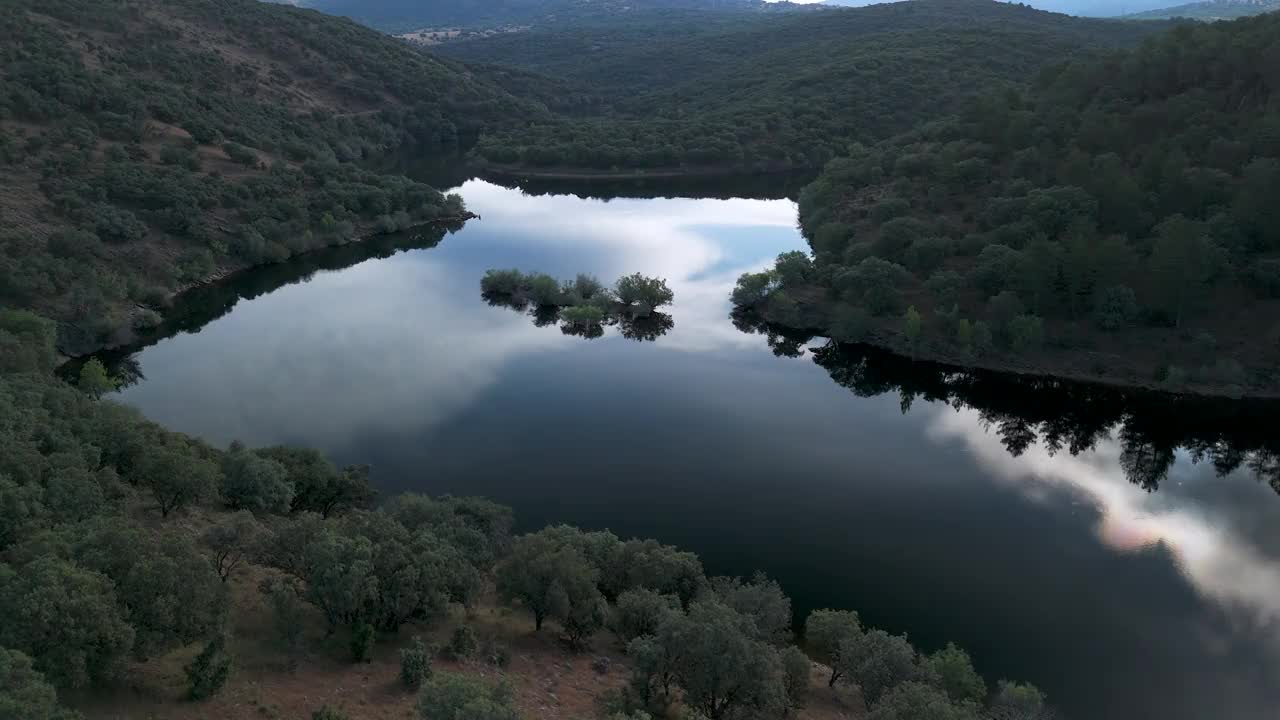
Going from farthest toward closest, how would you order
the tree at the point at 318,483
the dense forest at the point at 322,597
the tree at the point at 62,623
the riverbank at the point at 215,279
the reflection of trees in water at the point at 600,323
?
the reflection of trees in water at the point at 600,323 → the riverbank at the point at 215,279 → the tree at the point at 318,483 → the dense forest at the point at 322,597 → the tree at the point at 62,623

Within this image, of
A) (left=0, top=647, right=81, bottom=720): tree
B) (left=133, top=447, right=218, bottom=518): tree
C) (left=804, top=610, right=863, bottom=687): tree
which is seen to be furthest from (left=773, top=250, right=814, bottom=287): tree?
(left=0, top=647, right=81, bottom=720): tree

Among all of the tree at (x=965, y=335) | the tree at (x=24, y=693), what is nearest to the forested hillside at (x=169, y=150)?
the tree at (x=24, y=693)

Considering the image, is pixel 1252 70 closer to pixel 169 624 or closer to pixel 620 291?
pixel 620 291

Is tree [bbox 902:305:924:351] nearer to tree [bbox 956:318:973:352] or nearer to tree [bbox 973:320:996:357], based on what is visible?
tree [bbox 956:318:973:352]

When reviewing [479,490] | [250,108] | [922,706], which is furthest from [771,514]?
[250,108]

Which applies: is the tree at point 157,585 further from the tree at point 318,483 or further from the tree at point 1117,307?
the tree at point 1117,307

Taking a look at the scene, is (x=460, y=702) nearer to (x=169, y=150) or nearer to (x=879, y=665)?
(x=879, y=665)

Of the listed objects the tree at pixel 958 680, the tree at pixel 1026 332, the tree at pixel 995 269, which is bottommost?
the tree at pixel 958 680
